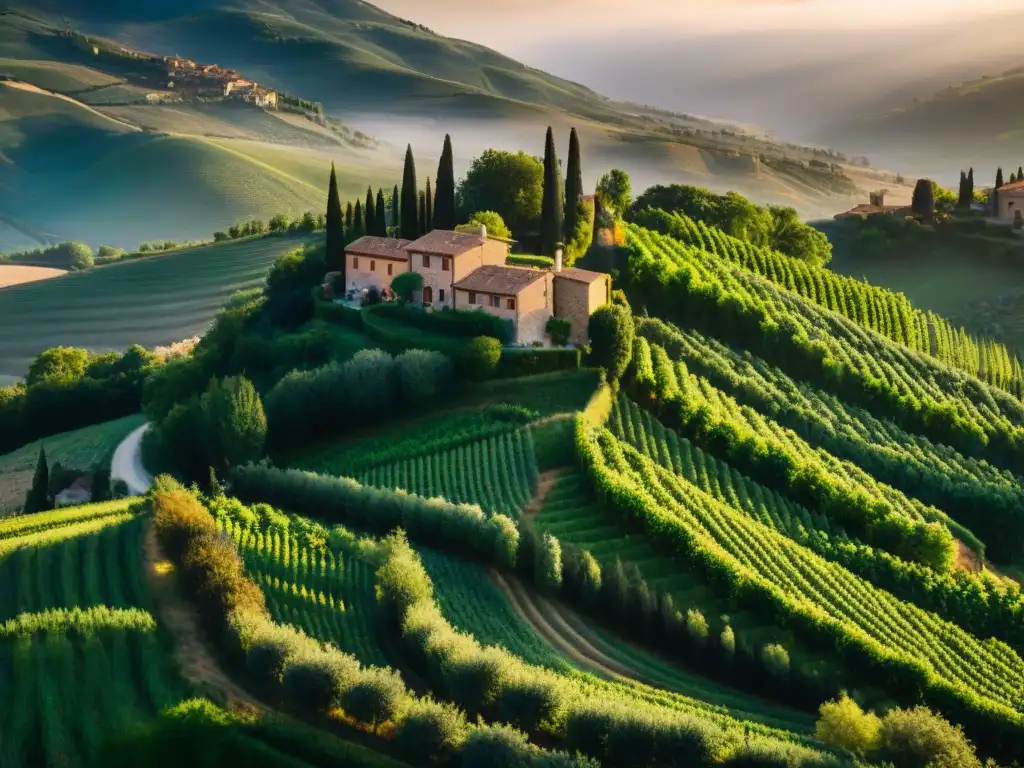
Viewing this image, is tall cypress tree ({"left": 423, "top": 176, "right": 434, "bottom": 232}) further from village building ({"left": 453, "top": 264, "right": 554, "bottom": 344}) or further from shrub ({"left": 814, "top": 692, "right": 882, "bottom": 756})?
shrub ({"left": 814, "top": 692, "right": 882, "bottom": 756})

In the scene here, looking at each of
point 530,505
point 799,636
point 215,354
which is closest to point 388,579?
point 530,505

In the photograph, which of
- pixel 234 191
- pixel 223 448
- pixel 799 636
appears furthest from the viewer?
pixel 234 191

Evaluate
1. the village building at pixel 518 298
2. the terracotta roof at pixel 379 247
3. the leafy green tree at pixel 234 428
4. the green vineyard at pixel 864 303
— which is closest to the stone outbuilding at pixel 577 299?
the village building at pixel 518 298

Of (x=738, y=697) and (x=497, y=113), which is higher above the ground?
(x=497, y=113)

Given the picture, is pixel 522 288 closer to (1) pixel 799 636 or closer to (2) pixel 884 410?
(2) pixel 884 410

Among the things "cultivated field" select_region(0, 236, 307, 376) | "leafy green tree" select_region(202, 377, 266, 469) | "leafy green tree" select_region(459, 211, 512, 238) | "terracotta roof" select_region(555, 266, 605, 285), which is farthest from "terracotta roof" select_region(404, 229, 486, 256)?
"cultivated field" select_region(0, 236, 307, 376)

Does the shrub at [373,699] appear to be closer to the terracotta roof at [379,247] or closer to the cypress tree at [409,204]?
the terracotta roof at [379,247]

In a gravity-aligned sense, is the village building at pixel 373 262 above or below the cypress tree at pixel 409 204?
below

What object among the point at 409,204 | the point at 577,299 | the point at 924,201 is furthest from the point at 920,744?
the point at 924,201
